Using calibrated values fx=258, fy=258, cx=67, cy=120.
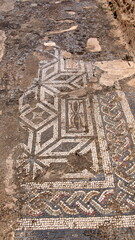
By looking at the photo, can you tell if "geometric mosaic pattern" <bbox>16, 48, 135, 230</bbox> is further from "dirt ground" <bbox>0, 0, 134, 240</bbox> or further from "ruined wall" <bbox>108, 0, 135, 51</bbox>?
"ruined wall" <bbox>108, 0, 135, 51</bbox>

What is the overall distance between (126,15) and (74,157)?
3253 mm

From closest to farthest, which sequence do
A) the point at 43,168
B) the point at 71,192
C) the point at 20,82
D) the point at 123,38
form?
the point at 71,192
the point at 43,168
the point at 20,82
the point at 123,38

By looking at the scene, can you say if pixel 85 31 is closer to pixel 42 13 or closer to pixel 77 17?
pixel 77 17

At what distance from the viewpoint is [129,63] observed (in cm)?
369

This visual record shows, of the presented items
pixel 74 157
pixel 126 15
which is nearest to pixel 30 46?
pixel 126 15

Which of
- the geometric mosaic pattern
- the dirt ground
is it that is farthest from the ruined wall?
the geometric mosaic pattern

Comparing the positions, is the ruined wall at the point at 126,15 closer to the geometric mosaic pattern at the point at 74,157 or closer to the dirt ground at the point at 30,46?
the dirt ground at the point at 30,46

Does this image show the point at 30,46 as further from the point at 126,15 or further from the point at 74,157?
the point at 74,157

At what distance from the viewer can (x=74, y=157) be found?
100 inches

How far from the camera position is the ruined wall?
13.8 feet

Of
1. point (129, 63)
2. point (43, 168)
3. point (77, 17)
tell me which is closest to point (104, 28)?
point (77, 17)

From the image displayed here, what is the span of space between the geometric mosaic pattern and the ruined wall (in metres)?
1.24

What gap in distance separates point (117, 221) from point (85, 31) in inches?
131

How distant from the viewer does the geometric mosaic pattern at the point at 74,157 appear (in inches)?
83.9
